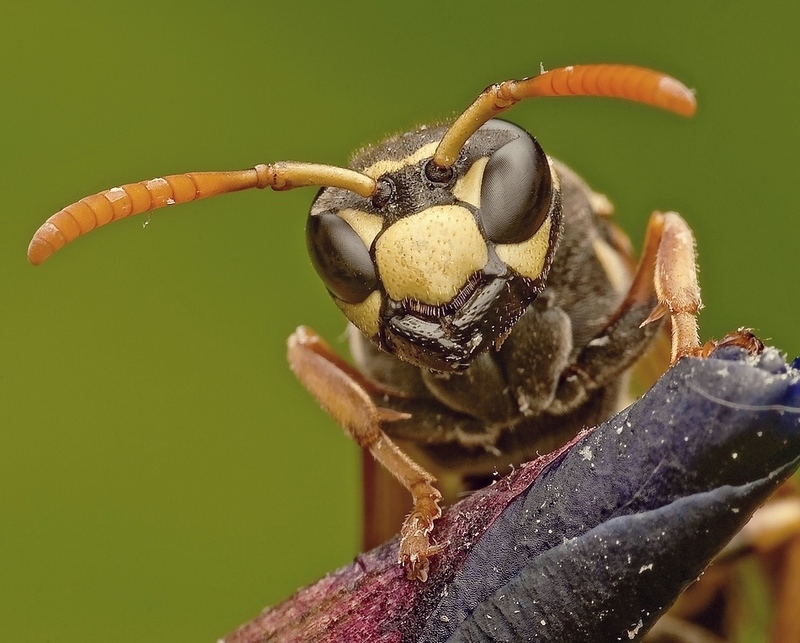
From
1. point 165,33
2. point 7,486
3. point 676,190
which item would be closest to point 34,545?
point 7,486

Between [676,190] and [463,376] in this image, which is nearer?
[463,376]

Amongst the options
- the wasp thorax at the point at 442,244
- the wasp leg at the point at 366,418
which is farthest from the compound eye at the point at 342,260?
the wasp leg at the point at 366,418

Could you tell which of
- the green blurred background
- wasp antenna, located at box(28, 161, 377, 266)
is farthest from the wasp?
the green blurred background

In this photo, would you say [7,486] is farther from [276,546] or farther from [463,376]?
[463,376]

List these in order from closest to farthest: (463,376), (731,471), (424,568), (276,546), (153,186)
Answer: (731,471) → (424,568) → (153,186) → (463,376) → (276,546)

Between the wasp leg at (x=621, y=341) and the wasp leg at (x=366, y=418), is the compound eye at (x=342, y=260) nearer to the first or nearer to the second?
the wasp leg at (x=366, y=418)

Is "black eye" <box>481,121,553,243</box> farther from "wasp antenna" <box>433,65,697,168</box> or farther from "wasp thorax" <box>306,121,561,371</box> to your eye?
"wasp antenna" <box>433,65,697,168</box>
